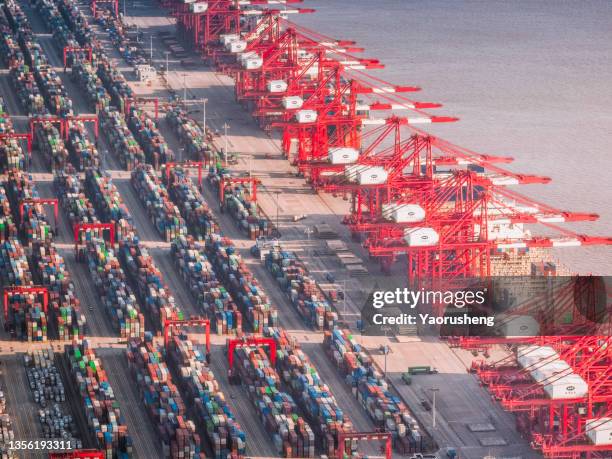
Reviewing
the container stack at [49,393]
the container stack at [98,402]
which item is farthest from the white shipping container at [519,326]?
the container stack at [49,393]

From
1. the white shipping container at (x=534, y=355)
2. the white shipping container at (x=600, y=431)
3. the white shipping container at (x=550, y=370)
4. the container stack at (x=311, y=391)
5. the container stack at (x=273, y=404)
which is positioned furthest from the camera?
the white shipping container at (x=534, y=355)

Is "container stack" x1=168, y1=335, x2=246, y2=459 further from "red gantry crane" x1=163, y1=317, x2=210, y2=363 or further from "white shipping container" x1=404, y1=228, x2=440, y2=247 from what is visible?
"white shipping container" x1=404, y1=228, x2=440, y2=247

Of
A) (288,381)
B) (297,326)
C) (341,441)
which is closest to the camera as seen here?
(341,441)

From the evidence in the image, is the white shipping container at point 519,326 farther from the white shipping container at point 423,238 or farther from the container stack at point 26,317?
the container stack at point 26,317

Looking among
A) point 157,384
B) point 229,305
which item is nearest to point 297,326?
point 229,305

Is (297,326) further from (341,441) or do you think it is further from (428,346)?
Result: (341,441)
